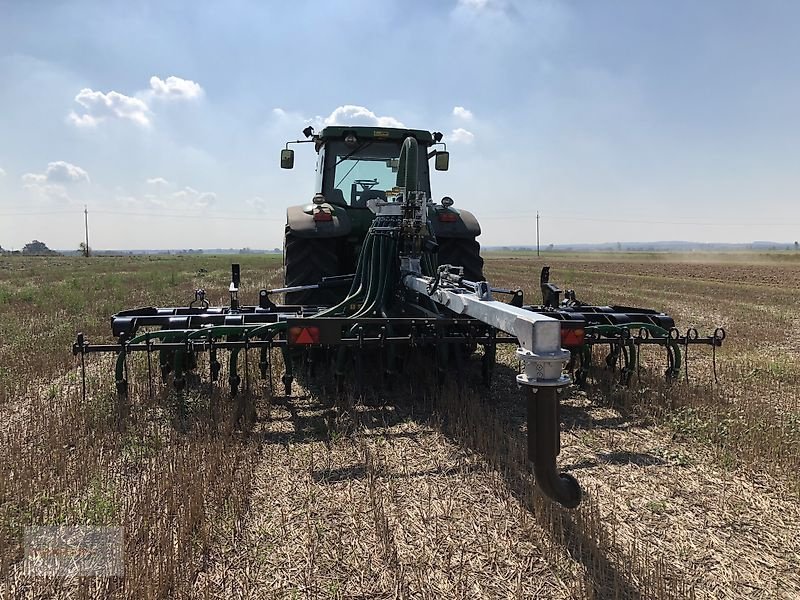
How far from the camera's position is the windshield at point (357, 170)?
5.96m

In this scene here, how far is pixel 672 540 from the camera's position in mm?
2471

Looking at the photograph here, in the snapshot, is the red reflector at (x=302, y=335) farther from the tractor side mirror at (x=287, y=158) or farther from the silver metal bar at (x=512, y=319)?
the tractor side mirror at (x=287, y=158)

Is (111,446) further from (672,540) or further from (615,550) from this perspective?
(672,540)

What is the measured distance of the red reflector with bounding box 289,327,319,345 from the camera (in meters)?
3.63

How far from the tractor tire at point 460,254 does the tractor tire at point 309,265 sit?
43.6 inches

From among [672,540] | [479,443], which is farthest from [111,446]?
A: [672,540]

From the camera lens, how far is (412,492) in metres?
2.90

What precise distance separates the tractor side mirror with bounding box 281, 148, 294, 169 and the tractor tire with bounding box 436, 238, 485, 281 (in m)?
2.04

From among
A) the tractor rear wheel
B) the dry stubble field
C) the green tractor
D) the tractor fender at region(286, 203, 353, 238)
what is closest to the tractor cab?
the green tractor

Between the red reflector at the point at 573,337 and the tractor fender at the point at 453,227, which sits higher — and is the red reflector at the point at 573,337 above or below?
below

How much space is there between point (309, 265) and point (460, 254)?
1577 millimetres

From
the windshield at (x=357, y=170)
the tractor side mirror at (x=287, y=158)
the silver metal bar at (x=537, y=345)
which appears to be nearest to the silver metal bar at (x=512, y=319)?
the silver metal bar at (x=537, y=345)

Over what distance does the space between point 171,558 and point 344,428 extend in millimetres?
1686

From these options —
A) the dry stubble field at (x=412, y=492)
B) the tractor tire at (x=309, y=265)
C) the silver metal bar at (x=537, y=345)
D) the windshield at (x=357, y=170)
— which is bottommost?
the dry stubble field at (x=412, y=492)
